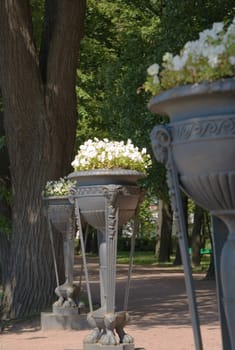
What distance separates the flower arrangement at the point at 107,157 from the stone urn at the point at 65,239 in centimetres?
310

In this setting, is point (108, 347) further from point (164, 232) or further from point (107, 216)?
point (164, 232)

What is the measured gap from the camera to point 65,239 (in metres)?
13.7

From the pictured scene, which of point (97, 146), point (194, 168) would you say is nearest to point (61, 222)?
point (97, 146)

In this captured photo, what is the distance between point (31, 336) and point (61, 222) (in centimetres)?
183

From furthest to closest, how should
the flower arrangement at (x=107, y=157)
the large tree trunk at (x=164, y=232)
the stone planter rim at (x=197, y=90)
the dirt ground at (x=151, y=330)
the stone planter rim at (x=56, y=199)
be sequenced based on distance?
the large tree trunk at (x=164, y=232)
the stone planter rim at (x=56, y=199)
the dirt ground at (x=151, y=330)
the flower arrangement at (x=107, y=157)
the stone planter rim at (x=197, y=90)

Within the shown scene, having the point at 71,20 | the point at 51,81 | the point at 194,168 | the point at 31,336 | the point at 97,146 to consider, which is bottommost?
the point at 31,336

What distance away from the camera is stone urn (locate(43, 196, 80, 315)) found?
1311 cm

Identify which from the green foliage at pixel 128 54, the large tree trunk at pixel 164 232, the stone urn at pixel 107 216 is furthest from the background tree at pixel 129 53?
the stone urn at pixel 107 216

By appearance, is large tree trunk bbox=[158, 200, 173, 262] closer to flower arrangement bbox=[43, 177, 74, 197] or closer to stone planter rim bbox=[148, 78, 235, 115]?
flower arrangement bbox=[43, 177, 74, 197]

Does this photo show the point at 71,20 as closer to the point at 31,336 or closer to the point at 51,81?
the point at 51,81

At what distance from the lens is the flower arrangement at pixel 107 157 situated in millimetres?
9750

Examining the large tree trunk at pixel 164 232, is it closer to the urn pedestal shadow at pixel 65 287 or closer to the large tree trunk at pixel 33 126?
the large tree trunk at pixel 33 126

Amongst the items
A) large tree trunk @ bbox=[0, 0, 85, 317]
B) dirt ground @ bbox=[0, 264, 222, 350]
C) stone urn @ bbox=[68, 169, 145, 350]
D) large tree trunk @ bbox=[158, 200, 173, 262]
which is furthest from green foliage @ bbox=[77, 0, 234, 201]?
stone urn @ bbox=[68, 169, 145, 350]

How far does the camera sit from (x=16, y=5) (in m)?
15.0
